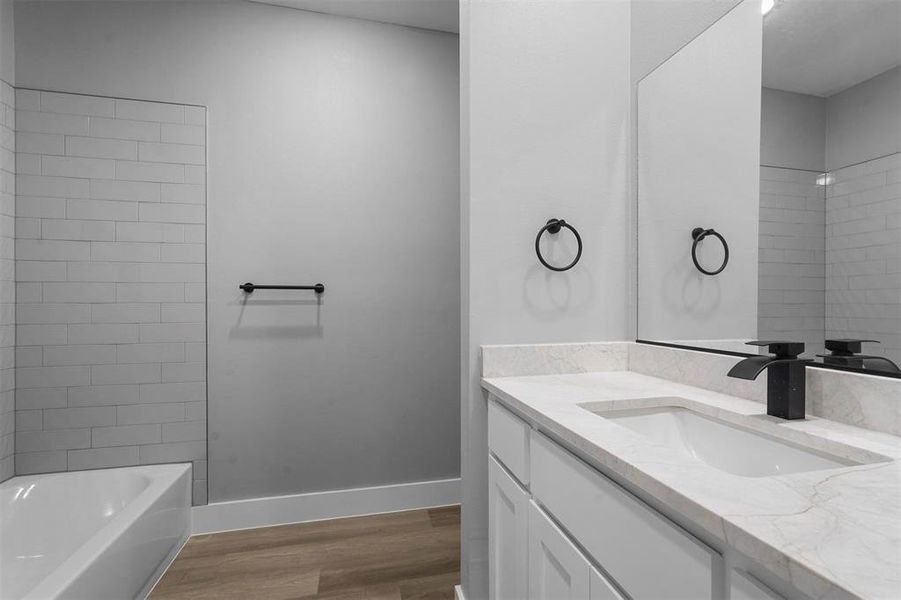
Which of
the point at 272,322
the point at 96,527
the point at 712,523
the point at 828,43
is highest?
the point at 828,43

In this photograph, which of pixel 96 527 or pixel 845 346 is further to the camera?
pixel 96 527

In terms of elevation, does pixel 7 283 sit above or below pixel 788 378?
above

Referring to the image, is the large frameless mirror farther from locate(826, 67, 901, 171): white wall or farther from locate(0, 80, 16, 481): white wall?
locate(0, 80, 16, 481): white wall

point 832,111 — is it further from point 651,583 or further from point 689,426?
point 651,583

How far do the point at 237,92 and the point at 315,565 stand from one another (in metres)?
2.15

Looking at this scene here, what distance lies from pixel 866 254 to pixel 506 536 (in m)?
1.02

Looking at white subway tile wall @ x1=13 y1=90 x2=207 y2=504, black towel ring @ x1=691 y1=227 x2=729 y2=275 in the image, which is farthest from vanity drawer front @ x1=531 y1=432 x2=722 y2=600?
white subway tile wall @ x1=13 y1=90 x2=207 y2=504

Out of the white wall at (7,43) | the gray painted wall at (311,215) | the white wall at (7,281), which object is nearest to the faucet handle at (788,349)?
the gray painted wall at (311,215)

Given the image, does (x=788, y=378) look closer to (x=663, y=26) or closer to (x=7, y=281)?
(x=663, y=26)

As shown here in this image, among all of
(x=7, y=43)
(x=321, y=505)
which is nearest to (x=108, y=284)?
(x=7, y=43)

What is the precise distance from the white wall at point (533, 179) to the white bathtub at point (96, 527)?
1125 mm

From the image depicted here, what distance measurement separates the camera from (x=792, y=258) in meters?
0.95

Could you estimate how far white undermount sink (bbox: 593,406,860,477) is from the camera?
0.75 metres

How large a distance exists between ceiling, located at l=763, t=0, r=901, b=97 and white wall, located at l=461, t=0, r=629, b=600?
19.8 inches
